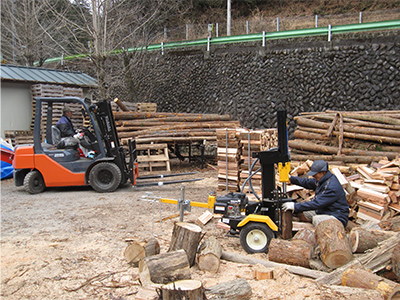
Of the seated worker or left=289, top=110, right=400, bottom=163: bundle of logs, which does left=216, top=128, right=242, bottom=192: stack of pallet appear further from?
the seated worker

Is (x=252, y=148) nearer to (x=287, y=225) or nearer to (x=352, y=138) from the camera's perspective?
(x=352, y=138)

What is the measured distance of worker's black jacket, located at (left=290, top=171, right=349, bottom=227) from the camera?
18.9ft

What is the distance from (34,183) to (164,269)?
23.1ft

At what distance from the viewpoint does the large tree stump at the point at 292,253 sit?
16.2 feet

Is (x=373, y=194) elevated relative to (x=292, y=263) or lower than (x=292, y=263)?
elevated

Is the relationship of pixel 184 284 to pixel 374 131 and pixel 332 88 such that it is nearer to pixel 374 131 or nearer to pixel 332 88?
pixel 374 131

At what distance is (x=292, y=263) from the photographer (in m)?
4.98

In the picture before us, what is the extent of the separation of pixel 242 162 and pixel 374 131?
3.62 meters

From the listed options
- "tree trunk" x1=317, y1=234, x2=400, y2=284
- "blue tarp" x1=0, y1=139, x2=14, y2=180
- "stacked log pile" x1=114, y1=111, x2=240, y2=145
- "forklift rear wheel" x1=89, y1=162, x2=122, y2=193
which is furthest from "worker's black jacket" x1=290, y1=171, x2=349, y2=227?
"blue tarp" x1=0, y1=139, x2=14, y2=180

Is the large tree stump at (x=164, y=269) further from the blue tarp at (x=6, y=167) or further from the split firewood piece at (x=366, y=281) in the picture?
the blue tarp at (x=6, y=167)

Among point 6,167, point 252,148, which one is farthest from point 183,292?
point 6,167

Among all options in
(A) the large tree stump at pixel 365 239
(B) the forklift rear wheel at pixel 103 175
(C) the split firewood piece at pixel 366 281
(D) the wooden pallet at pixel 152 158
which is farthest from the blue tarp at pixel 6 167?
(C) the split firewood piece at pixel 366 281

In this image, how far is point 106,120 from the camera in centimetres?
970

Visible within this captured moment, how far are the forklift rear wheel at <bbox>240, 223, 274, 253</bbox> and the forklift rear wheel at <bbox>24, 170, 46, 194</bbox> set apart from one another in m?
6.84
